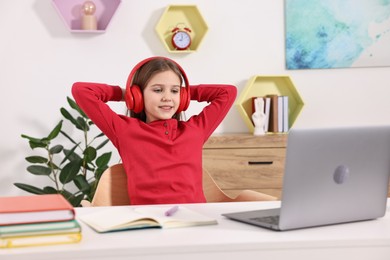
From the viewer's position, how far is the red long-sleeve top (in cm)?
259

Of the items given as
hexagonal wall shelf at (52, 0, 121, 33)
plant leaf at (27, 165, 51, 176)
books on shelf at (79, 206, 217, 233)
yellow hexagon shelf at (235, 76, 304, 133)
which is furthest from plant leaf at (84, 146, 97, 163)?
A: books on shelf at (79, 206, 217, 233)

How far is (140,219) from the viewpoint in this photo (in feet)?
5.66

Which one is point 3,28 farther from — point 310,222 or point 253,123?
point 310,222

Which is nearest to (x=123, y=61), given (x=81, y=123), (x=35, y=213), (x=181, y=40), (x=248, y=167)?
(x=181, y=40)

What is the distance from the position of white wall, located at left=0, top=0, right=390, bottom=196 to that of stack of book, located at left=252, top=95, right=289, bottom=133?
0.20 meters

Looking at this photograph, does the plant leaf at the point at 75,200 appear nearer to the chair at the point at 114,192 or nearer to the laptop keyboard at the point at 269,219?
the chair at the point at 114,192

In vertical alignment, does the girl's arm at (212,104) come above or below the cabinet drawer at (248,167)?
above

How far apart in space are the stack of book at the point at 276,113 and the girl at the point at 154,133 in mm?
1749

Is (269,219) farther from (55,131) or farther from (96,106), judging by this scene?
(55,131)

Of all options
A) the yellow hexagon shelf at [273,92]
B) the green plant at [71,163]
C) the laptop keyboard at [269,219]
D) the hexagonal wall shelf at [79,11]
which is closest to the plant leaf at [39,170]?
the green plant at [71,163]

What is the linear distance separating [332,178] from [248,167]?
2.51 m

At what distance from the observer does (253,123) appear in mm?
4496

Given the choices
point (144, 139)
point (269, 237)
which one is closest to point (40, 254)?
point (269, 237)

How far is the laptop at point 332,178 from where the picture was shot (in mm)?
1641
